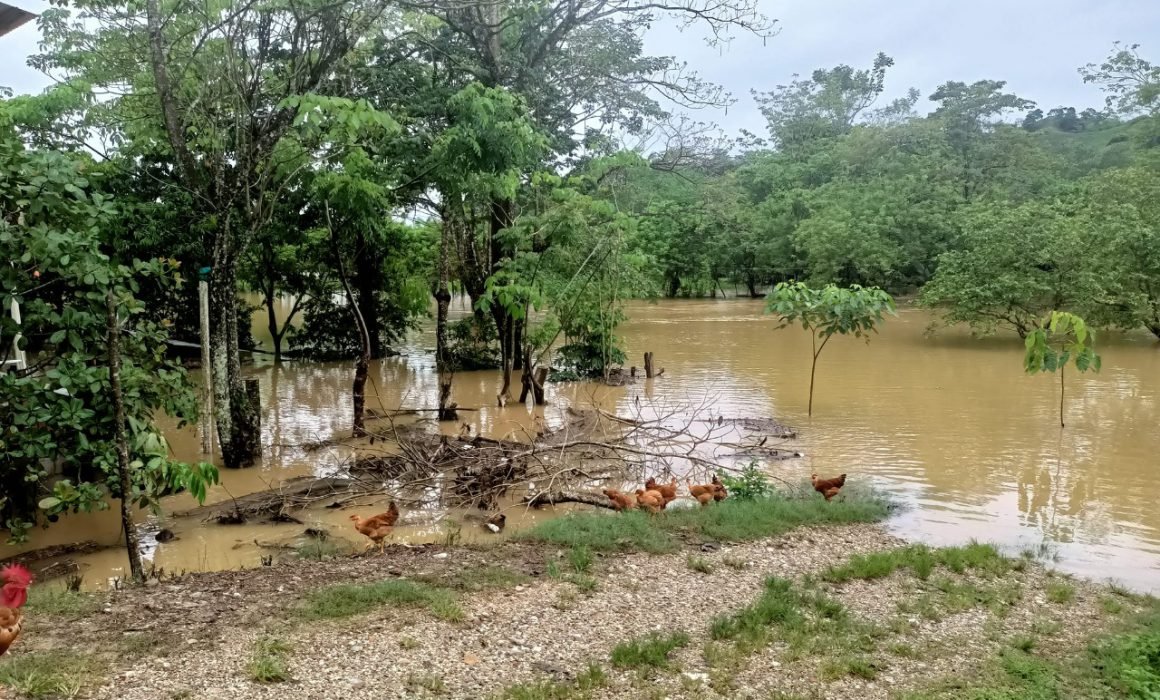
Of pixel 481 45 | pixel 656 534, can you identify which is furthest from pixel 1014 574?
pixel 481 45

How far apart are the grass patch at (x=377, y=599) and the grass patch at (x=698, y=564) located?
1.87 m

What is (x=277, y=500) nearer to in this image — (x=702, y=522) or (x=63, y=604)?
(x=63, y=604)

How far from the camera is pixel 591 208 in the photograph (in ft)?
43.4

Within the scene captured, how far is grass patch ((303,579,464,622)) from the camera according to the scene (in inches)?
181

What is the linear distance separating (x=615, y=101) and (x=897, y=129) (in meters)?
26.5

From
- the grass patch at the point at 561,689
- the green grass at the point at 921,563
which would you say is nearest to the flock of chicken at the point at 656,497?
the green grass at the point at 921,563

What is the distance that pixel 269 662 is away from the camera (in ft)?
12.7

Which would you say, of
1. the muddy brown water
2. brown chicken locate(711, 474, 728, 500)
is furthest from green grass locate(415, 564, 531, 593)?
brown chicken locate(711, 474, 728, 500)

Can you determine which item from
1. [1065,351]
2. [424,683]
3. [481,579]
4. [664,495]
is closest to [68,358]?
[481,579]

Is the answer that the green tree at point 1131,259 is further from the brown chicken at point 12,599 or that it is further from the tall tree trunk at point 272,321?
the brown chicken at point 12,599

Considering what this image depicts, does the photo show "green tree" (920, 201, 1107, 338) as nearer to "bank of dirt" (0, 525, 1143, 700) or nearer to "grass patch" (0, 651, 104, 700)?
"bank of dirt" (0, 525, 1143, 700)

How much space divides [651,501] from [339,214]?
7.78 m

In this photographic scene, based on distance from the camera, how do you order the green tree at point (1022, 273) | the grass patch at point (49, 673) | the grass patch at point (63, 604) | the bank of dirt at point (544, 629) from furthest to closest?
the green tree at point (1022, 273), the grass patch at point (63, 604), the bank of dirt at point (544, 629), the grass patch at point (49, 673)

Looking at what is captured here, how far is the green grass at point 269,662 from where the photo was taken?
377cm
